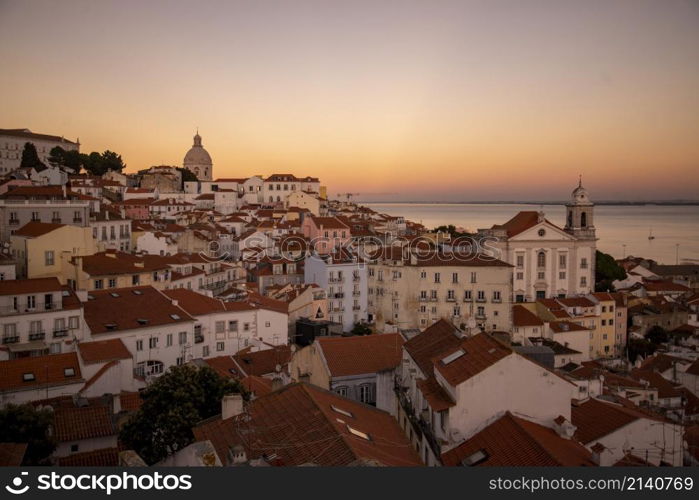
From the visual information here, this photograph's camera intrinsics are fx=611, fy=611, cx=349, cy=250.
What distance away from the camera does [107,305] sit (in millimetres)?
13375

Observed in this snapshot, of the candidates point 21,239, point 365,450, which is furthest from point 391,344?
point 21,239

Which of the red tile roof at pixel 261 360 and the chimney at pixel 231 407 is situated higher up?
the chimney at pixel 231 407

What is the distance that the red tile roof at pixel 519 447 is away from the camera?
545 cm

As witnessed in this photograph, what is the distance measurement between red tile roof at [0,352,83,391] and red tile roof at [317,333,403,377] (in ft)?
13.8

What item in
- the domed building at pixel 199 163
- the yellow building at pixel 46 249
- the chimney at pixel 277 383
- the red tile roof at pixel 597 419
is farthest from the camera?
the domed building at pixel 199 163

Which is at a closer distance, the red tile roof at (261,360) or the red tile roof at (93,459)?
the red tile roof at (93,459)

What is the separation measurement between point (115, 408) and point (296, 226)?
26164 mm

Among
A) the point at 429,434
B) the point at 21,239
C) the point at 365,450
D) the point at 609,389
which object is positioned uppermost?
the point at 21,239

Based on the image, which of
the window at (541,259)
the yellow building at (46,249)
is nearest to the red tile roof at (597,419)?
the yellow building at (46,249)

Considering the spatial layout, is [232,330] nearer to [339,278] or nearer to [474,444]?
[339,278]

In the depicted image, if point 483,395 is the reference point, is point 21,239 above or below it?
above

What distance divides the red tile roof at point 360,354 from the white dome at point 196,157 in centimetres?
5018

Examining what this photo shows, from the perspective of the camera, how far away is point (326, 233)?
3192 centimetres

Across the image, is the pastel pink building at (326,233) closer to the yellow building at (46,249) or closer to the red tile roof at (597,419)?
the yellow building at (46,249)
